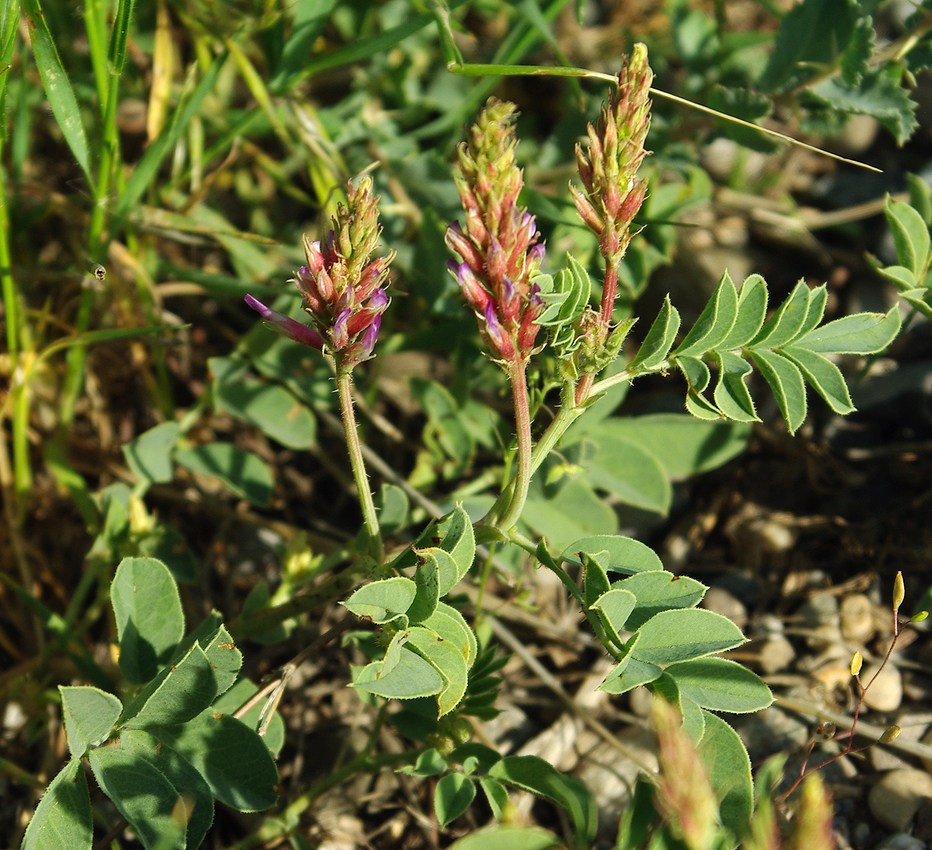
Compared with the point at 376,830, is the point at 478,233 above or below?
above

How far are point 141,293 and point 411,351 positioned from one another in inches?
31.3

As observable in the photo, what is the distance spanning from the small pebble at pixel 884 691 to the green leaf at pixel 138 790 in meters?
1.73

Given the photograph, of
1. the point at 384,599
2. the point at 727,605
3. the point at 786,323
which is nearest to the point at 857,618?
the point at 727,605

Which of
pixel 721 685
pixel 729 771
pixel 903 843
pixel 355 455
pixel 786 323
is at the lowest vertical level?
Answer: pixel 903 843

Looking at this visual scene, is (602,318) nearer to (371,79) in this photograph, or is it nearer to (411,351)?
(411,351)

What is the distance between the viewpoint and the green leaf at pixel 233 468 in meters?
2.80

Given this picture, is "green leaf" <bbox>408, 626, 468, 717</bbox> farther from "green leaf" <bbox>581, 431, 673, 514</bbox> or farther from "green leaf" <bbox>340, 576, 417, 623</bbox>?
"green leaf" <bbox>581, 431, 673, 514</bbox>

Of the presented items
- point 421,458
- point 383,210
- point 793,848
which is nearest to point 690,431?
point 421,458

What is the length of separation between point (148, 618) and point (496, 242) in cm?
112

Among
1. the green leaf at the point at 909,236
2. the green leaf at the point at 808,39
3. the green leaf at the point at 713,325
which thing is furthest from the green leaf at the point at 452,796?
the green leaf at the point at 808,39

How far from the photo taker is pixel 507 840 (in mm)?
1851

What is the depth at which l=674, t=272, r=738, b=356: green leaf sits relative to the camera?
1.97 meters

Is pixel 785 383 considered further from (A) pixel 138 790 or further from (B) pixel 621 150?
(A) pixel 138 790

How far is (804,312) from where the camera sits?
2.04 meters
